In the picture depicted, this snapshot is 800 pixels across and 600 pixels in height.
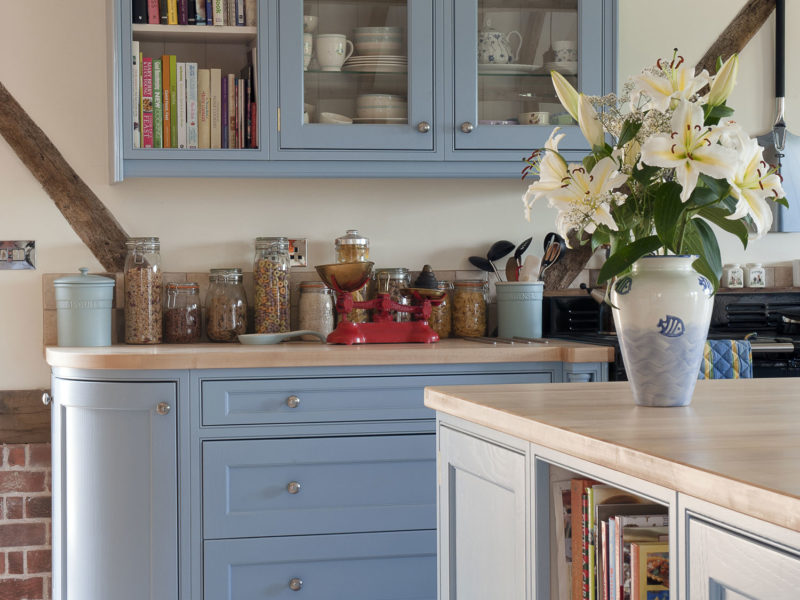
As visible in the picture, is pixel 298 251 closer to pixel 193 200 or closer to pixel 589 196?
pixel 193 200

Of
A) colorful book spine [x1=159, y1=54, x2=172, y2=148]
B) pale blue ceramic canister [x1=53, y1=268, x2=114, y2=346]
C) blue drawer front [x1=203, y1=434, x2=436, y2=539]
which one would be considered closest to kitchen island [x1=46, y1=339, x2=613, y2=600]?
blue drawer front [x1=203, y1=434, x2=436, y2=539]

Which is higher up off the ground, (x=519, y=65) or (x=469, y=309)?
(x=519, y=65)

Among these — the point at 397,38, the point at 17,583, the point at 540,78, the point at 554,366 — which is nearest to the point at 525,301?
the point at 554,366

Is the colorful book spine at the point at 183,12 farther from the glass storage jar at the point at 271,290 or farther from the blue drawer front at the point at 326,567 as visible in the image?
the blue drawer front at the point at 326,567

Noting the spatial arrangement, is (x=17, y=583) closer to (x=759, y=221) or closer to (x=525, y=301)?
(x=525, y=301)

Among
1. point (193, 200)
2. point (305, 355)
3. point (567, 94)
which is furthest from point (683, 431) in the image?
point (193, 200)

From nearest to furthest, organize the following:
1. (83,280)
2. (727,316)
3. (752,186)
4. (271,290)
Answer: (752,186) → (83,280) → (271,290) → (727,316)

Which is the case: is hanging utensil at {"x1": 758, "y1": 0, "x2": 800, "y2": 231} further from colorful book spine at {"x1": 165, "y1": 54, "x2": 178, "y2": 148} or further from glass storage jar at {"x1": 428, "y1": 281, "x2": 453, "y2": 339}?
colorful book spine at {"x1": 165, "y1": 54, "x2": 178, "y2": 148}

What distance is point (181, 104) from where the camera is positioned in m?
2.74

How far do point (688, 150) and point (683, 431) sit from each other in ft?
1.20

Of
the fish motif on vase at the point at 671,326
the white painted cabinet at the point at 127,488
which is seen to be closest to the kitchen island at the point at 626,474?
the fish motif on vase at the point at 671,326

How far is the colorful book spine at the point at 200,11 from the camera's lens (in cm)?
274

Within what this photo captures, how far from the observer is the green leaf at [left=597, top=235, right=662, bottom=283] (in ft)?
4.32

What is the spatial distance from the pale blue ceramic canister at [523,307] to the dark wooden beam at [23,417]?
1.51m
